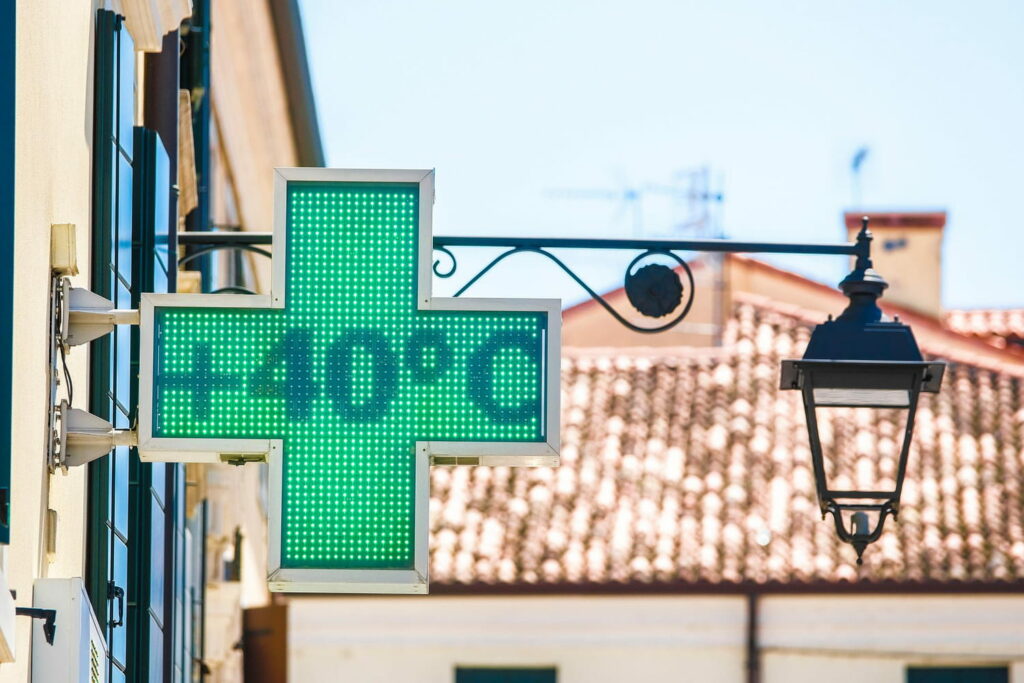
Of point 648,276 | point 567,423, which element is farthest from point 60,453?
point 567,423

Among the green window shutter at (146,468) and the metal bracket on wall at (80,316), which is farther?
the green window shutter at (146,468)

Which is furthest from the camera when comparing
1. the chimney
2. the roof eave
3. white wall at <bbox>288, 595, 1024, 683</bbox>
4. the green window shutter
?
the chimney

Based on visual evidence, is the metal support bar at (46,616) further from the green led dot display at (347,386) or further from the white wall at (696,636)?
Result: the white wall at (696,636)

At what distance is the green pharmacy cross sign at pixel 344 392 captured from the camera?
400 centimetres

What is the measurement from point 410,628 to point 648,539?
2281 mm

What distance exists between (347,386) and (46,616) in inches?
28.8

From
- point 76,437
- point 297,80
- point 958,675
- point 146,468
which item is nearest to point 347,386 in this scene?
point 76,437

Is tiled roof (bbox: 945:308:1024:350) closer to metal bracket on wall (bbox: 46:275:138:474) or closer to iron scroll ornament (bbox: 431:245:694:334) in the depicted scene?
iron scroll ornament (bbox: 431:245:694:334)

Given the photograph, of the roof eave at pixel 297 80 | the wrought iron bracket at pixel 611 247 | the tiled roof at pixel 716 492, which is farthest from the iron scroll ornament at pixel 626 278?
the tiled roof at pixel 716 492

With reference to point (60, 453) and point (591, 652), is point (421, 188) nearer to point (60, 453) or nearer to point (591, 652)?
point (60, 453)

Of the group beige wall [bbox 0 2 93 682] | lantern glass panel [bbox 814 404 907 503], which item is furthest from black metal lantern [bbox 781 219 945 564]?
lantern glass panel [bbox 814 404 907 503]

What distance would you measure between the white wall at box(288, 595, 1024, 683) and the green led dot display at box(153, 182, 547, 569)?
13.8 metres

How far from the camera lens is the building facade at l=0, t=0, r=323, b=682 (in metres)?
3.89

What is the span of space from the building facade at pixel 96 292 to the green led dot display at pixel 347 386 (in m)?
0.35
